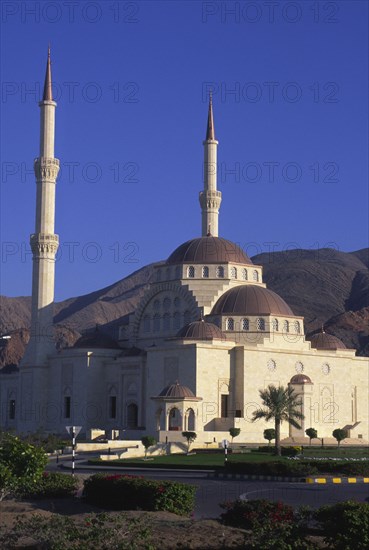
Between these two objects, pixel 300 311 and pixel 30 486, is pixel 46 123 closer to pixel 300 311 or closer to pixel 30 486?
pixel 30 486

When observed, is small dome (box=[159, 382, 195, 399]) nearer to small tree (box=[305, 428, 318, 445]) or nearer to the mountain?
small tree (box=[305, 428, 318, 445])

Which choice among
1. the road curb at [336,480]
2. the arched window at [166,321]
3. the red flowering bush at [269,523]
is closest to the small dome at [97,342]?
the arched window at [166,321]

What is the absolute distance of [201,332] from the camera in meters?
57.2

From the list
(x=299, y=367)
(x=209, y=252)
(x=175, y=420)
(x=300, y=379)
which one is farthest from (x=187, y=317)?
(x=175, y=420)

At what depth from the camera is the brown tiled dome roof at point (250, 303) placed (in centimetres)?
5947

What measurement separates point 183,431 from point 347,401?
46.7ft

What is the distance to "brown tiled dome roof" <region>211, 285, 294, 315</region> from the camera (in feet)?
195

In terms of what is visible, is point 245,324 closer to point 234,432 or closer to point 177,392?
point 177,392

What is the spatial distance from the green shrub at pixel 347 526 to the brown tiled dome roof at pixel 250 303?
4316cm

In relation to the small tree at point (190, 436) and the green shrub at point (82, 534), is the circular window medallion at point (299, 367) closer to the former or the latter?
the small tree at point (190, 436)

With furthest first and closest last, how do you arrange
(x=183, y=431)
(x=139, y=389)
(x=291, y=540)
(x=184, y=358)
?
(x=139, y=389) < (x=184, y=358) < (x=183, y=431) < (x=291, y=540)

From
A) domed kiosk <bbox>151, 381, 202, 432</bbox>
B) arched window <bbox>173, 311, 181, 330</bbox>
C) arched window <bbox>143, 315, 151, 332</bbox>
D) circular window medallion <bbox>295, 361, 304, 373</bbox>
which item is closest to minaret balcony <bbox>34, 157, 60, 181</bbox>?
arched window <bbox>143, 315, 151, 332</bbox>

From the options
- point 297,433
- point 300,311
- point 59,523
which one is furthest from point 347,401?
point 300,311

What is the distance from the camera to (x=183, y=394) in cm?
5394
